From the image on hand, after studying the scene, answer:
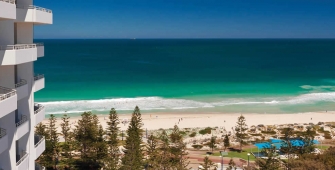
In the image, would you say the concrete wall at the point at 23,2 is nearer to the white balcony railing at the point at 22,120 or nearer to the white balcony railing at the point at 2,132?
the white balcony railing at the point at 22,120

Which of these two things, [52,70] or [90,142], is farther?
[52,70]

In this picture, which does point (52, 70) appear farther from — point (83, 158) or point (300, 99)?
point (83, 158)

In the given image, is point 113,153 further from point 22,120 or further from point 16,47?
point 16,47

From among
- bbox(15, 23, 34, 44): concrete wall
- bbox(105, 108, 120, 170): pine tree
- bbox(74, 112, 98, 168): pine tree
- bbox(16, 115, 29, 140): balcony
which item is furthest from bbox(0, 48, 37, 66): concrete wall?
bbox(74, 112, 98, 168): pine tree

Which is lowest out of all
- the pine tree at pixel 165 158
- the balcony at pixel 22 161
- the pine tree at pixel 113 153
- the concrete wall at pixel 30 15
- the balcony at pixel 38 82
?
the pine tree at pixel 165 158

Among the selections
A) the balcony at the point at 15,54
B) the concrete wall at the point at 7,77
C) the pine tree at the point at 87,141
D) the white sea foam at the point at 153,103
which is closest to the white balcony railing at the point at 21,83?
the concrete wall at the point at 7,77

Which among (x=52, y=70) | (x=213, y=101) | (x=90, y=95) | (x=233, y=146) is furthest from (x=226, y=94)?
(x=52, y=70)

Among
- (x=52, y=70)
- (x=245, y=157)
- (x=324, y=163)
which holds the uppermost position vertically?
(x=52, y=70)

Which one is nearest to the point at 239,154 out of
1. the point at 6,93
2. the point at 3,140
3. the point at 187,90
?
the point at 3,140
